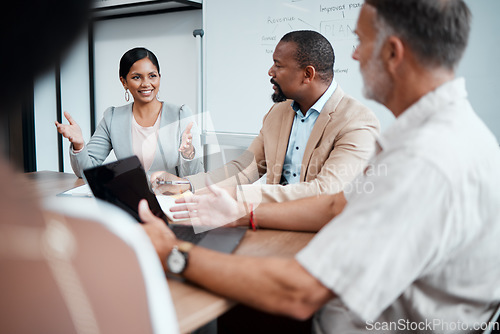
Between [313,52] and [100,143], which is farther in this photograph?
[100,143]

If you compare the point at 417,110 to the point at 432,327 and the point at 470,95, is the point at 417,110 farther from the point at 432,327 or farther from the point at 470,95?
the point at 470,95

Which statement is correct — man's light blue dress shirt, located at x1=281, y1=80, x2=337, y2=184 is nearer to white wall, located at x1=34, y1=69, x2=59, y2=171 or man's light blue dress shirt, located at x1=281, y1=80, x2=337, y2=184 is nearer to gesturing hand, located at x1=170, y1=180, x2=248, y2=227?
gesturing hand, located at x1=170, y1=180, x2=248, y2=227

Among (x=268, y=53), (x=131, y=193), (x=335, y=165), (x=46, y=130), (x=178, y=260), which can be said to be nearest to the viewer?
(x=178, y=260)

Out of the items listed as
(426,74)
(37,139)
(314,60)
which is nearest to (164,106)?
(314,60)

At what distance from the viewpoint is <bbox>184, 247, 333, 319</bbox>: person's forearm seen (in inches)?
28.5

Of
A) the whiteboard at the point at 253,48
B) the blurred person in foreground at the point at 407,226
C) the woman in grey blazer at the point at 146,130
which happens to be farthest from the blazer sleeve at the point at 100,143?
the blurred person in foreground at the point at 407,226

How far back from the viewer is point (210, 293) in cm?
79

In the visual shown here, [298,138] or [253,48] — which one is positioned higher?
[253,48]

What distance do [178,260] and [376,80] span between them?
24.0 inches

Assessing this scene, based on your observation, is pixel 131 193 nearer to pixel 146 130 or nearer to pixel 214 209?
pixel 214 209

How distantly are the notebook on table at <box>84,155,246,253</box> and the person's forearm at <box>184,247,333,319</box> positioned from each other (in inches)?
9.4

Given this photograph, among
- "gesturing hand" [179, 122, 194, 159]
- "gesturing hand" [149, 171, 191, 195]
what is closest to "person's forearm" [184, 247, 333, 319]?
"gesturing hand" [149, 171, 191, 195]

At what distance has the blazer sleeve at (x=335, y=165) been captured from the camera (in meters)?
1.38

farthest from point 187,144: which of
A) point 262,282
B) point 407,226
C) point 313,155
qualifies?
point 407,226
